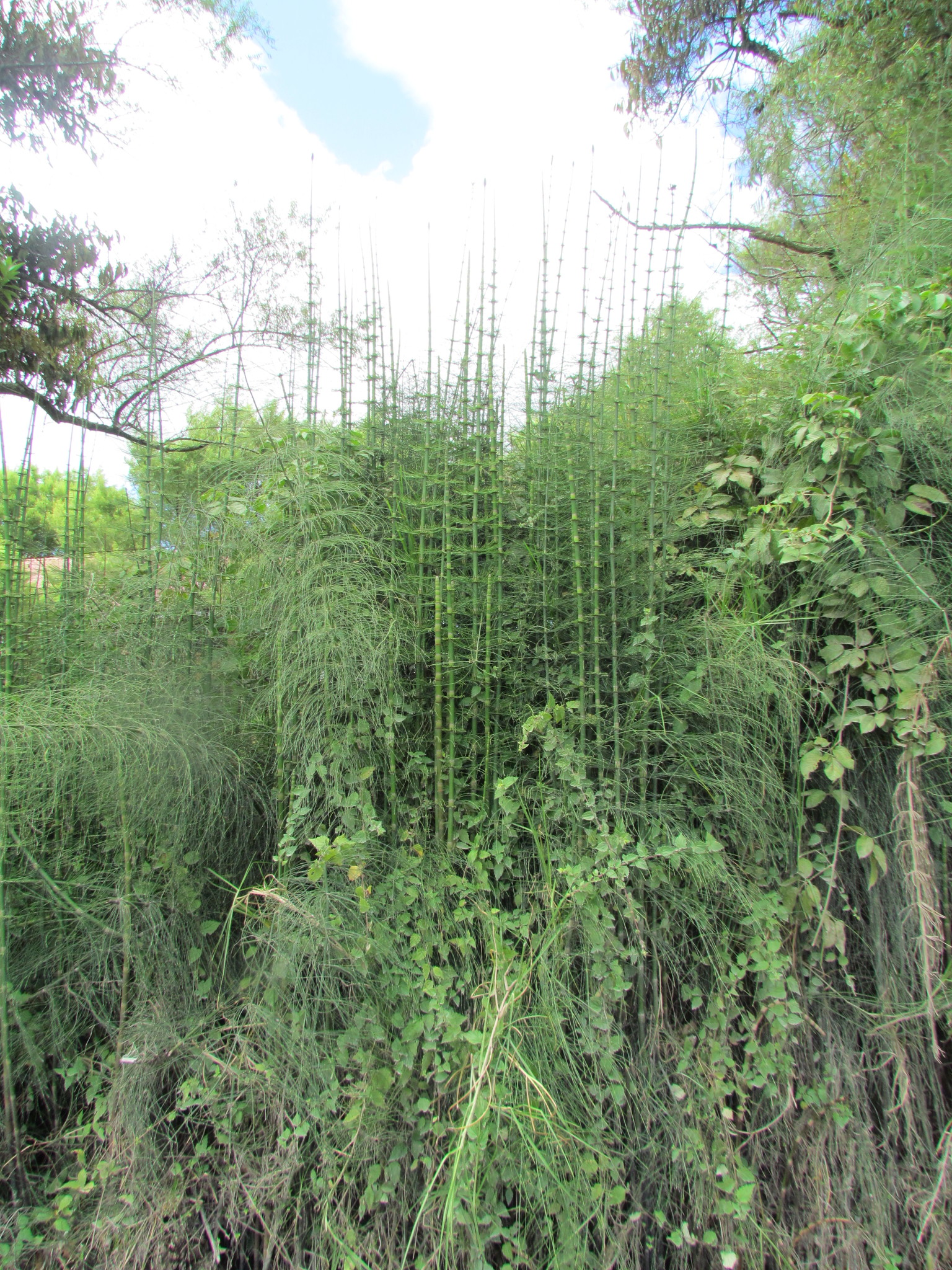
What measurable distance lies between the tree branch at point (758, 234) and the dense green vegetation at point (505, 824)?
16 cm

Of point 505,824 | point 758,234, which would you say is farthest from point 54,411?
point 758,234

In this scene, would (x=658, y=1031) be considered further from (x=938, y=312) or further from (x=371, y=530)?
(x=938, y=312)

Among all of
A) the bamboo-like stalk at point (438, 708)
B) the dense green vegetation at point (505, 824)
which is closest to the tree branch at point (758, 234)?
the dense green vegetation at point (505, 824)

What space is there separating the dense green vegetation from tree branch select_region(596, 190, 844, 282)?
16 cm

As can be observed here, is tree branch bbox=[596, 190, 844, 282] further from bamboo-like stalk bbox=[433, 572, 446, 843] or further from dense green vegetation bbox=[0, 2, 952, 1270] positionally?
bamboo-like stalk bbox=[433, 572, 446, 843]

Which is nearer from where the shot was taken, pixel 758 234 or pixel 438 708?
pixel 438 708

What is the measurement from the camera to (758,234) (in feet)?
11.7

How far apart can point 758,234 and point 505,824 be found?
3.54 metres

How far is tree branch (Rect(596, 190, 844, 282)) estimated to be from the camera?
2260mm

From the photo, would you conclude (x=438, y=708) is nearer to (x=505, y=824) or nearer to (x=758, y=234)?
(x=505, y=824)

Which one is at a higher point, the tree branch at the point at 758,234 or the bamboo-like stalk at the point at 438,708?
the tree branch at the point at 758,234

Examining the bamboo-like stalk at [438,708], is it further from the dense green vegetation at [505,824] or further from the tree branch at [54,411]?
the tree branch at [54,411]

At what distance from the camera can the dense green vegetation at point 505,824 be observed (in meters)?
1.71

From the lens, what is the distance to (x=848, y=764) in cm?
185
